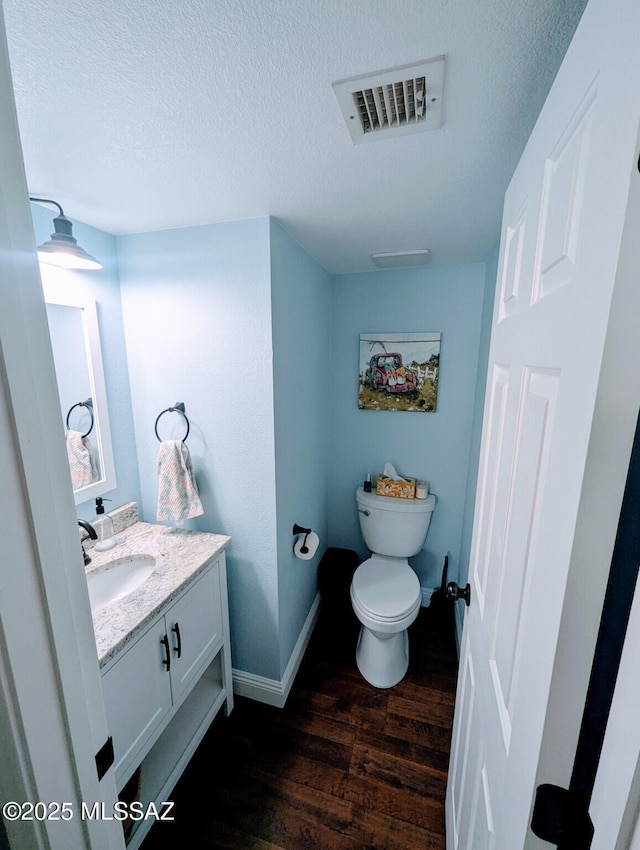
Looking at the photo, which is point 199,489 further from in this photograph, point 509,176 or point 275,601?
point 509,176

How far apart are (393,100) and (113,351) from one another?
139 cm

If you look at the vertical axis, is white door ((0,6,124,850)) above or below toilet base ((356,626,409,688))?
above

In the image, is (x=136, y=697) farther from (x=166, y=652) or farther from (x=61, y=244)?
(x=61, y=244)

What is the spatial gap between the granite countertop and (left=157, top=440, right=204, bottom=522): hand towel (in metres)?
0.12

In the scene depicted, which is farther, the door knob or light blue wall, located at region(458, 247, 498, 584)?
light blue wall, located at region(458, 247, 498, 584)

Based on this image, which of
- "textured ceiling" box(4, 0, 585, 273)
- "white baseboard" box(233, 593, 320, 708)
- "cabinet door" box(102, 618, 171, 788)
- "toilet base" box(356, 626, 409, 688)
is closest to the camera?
"textured ceiling" box(4, 0, 585, 273)

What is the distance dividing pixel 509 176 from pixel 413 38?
0.58 meters

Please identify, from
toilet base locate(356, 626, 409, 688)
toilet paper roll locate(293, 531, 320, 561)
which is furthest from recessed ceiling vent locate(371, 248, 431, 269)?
toilet base locate(356, 626, 409, 688)

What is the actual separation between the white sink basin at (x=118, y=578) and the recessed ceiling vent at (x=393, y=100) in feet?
5.28

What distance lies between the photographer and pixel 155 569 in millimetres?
1265

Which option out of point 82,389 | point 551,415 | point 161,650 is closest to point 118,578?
point 161,650

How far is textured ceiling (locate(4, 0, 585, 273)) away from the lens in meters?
0.54

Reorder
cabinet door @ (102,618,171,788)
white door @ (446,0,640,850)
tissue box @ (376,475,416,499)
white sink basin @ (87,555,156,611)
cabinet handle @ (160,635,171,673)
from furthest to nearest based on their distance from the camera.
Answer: tissue box @ (376,475,416,499) < white sink basin @ (87,555,156,611) < cabinet handle @ (160,635,171,673) < cabinet door @ (102,618,171,788) < white door @ (446,0,640,850)

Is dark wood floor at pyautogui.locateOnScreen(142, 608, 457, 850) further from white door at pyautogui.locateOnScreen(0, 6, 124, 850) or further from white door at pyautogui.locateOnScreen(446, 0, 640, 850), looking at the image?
white door at pyautogui.locateOnScreen(0, 6, 124, 850)
